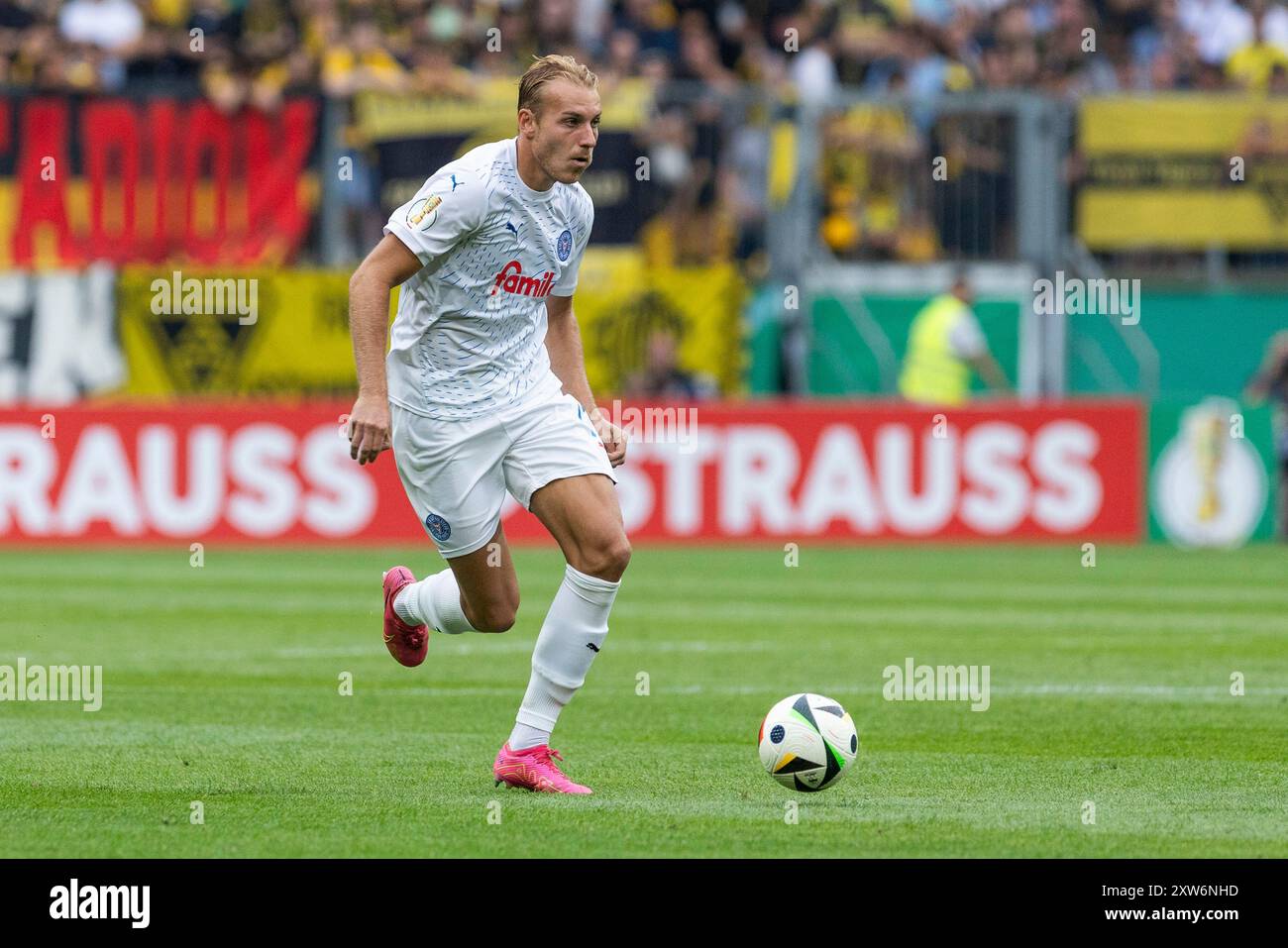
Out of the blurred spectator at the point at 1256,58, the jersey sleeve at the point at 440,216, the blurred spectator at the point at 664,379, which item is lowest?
the jersey sleeve at the point at 440,216

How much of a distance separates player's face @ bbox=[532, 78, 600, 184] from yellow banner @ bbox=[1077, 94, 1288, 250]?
1527 cm

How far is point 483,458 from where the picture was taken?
7664 mm

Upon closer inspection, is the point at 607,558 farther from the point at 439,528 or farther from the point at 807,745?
the point at 807,745

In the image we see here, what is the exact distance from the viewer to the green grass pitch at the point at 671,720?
21.6ft

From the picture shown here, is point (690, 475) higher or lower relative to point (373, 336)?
higher

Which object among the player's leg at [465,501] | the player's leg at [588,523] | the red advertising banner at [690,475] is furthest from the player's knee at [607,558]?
the red advertising banner at [690,475]

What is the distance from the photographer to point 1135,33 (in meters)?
24.1

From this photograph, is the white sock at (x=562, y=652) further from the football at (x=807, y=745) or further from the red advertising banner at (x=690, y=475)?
the red advertising banner at (x=690, y=475)

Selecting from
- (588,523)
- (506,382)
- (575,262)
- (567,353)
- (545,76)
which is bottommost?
(588,523)

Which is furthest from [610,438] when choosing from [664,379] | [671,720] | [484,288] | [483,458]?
[664,379]

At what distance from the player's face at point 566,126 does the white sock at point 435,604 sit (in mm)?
1491

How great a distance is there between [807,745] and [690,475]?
12439 mm

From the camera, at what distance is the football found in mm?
7270
